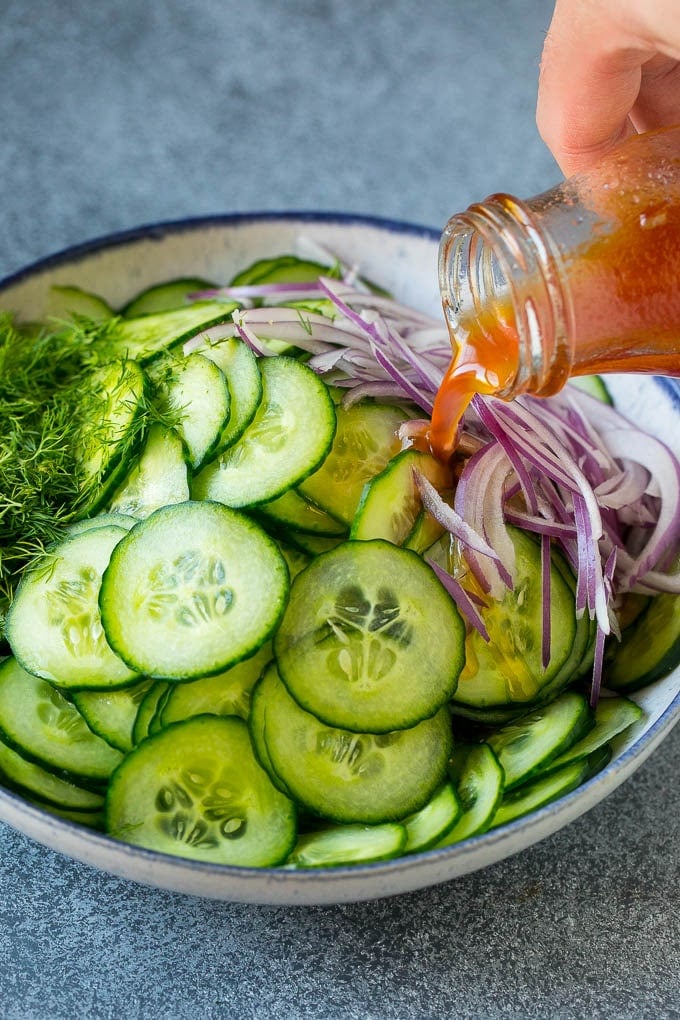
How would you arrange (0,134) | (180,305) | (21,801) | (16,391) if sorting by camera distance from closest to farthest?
(21,801) → (16,391) → (180,305) → (0,134)

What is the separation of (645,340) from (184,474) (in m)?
0.78

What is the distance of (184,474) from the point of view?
6.27 ft

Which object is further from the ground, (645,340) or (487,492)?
(645,340)

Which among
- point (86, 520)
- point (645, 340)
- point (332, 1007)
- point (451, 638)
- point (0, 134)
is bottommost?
point (332, 1007)

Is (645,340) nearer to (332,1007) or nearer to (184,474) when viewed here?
(184,474)

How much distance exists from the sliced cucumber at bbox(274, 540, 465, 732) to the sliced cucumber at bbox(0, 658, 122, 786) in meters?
0.34

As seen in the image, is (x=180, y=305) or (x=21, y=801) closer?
(x=21, y=801)

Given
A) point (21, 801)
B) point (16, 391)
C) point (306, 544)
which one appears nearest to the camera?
point (21, 801)

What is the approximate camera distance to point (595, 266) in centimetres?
171

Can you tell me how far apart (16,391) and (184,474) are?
0.55 metres

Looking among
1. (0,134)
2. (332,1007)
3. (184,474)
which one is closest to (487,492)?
(184,474)

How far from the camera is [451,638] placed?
1.73m

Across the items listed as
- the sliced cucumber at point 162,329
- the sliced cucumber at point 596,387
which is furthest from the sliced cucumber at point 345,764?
the sliced cucumber at point 596,387

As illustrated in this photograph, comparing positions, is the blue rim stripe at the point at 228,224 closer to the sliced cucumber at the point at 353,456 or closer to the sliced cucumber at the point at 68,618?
the sliced cucumber at the point at 353,456
